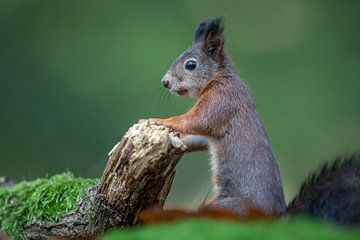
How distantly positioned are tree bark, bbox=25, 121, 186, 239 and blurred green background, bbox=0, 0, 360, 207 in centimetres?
510

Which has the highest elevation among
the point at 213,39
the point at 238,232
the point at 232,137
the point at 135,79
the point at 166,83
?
the point at 135,79

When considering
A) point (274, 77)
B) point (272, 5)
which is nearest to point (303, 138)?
point (274, 77)

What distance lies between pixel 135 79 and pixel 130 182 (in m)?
5.63

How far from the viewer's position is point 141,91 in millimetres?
8117

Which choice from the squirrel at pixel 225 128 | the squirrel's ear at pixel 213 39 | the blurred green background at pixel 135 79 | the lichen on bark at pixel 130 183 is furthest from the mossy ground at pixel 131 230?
the blurred green background at pixel 135 79

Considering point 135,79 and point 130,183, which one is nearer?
point 130,183

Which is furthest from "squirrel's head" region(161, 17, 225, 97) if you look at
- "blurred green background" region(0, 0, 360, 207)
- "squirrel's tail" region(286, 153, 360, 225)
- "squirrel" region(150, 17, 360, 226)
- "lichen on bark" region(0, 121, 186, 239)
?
"blurred green background" region(0, 0, 360, 207)

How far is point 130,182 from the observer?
2.58 metres

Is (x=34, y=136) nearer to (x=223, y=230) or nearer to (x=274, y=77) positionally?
(x=274, y=77)

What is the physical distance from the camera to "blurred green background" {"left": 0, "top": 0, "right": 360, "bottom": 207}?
812cm

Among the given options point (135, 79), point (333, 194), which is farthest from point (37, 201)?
point (135, 79)

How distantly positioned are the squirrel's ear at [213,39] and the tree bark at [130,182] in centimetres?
85

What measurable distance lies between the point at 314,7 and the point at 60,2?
302 centimetres

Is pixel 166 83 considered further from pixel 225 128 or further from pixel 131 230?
pixel 131 230
